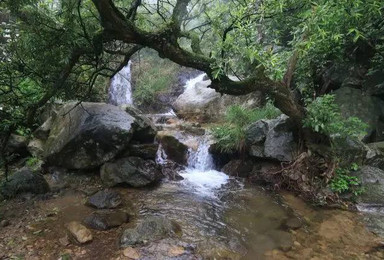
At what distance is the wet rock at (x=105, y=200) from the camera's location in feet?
17.8

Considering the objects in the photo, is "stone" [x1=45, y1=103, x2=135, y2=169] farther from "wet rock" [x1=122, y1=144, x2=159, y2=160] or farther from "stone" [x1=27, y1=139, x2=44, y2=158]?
"stone" [x1=27, y1=139, x2=44, y2=158]

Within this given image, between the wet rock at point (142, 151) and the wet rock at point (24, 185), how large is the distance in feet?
6.14

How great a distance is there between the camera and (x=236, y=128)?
778 centimetres

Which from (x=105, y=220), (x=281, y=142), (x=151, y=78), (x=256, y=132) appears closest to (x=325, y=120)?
(x=281, y=142)

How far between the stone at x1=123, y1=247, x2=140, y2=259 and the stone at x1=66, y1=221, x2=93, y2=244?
629 millimetres

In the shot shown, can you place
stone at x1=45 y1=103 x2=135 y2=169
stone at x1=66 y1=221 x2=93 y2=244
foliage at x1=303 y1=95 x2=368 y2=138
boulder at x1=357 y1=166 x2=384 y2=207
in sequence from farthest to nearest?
stone at x1=45 y1=103 x2=135 y2=169 < foliage at x1=303 y1=95 x2=368 y2=138 < boulder at x1=357 y1=166 x2=384 y2=207 < stone at x1=66 y1=221 x2=93 y2=244

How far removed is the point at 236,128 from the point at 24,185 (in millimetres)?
5053

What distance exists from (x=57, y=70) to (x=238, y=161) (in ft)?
16.2

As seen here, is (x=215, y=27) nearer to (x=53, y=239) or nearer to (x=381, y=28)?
(x=381, y=28)

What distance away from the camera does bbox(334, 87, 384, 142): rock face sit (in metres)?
7.40

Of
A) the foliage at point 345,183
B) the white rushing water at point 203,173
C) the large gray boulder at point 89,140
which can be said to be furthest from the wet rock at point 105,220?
the foliage at point 345,183

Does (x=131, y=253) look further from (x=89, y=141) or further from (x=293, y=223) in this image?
(x=89, y=141)

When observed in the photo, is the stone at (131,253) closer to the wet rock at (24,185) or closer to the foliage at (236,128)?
the wet rock at (24,185)

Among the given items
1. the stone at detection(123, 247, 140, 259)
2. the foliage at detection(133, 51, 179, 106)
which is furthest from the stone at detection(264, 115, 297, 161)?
the foliage at detection(133, 51, 179, 106)
